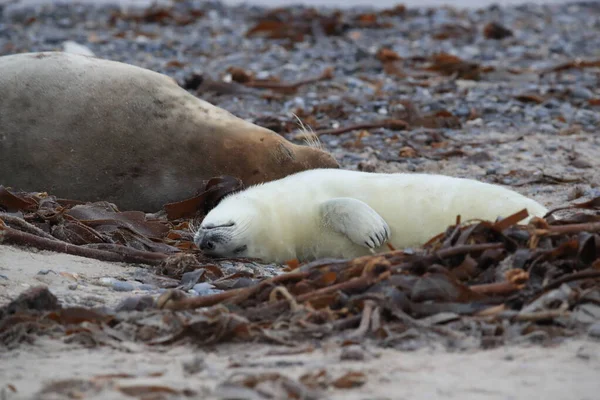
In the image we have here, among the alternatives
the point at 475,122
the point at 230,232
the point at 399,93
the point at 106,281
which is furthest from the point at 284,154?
the point at 399,93

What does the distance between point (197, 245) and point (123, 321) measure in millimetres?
1185

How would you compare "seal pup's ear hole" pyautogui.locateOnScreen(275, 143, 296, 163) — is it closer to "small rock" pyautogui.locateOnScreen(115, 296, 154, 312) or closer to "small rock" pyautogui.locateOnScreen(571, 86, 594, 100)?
"small rock" pyautogui.locateOnScreen(115, 296, 154, 312)

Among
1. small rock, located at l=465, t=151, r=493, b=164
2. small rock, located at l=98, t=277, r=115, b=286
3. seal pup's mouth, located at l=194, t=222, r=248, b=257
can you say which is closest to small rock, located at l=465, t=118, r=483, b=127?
small rock, located at l=465, t=151, r=493, b=164

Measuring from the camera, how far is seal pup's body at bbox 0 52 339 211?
5.02 metres

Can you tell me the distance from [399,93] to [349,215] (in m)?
4.58

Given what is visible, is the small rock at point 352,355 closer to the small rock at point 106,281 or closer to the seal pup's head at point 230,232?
the small rock at point 106,281

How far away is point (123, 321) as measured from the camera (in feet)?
9.98

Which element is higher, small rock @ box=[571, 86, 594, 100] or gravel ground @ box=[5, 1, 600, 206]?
small rock @ box=[571, 86, 594, 100]

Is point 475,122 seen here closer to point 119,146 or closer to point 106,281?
point 119,146

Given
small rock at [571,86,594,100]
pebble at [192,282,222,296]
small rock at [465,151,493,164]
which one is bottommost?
small rock at [571,86,594,100]

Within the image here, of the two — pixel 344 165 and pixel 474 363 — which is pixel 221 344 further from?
pixel 344 165

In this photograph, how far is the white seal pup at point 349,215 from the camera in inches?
161

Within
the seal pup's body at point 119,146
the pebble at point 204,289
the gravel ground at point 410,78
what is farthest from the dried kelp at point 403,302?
the gravel ground at point 410,78

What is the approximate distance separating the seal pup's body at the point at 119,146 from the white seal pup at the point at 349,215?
2.29ft
